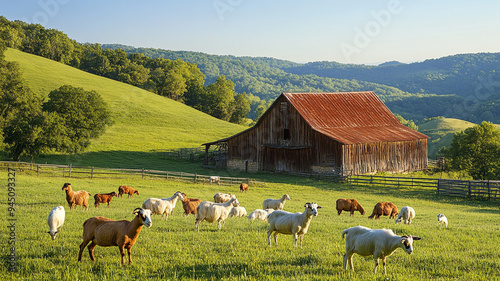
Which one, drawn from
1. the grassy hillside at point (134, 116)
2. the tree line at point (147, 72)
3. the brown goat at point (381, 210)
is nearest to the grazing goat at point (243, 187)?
the brown goat at point (381, 210)

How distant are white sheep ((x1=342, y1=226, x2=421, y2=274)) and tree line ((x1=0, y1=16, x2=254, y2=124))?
9387 cm

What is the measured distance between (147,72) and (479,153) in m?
80.7

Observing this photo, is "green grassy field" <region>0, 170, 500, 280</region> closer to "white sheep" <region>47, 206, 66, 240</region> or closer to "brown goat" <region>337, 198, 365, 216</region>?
"white sheep" <region>47, 206, 66, 240</region>

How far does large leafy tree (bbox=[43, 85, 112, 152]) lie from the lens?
49.5m

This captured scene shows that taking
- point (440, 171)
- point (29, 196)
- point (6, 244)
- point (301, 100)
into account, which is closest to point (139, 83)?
point (301, 100)

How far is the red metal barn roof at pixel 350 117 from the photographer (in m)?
44.9

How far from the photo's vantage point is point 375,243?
9.02 metres

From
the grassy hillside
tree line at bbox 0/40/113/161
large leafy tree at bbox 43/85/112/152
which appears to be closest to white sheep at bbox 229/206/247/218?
tree line at bbox 0/40/113/161

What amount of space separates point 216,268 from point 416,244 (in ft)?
18.8

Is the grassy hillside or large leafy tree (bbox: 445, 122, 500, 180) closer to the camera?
large leafy tree (bbox: 445, 122, 500, 180)

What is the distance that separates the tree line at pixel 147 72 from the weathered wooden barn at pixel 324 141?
179 feet

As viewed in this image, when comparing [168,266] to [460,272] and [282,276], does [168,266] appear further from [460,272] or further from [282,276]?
[460,272]

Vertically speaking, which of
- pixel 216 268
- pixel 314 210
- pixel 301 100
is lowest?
pixel 216 268

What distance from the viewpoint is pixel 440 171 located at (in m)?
50.8
